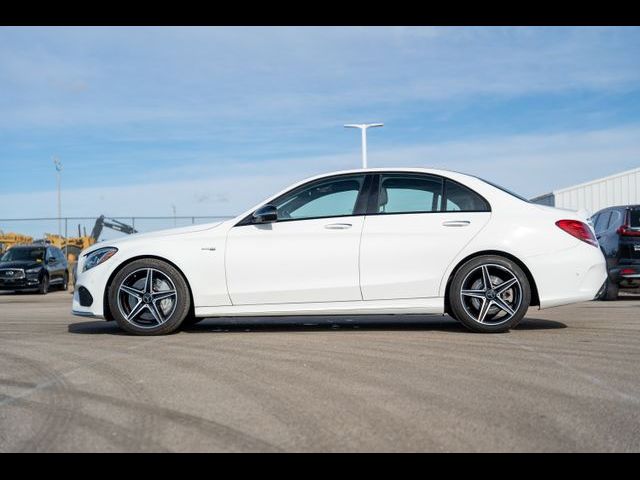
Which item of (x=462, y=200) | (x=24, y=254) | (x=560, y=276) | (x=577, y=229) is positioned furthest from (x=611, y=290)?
(x=24, y=254)

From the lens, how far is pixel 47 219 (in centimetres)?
2986

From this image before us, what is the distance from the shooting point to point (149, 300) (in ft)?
23.5

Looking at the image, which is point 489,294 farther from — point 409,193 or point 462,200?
point 409,193

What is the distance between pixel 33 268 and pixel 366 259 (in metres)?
15.5

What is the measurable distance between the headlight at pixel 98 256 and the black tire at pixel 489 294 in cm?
343

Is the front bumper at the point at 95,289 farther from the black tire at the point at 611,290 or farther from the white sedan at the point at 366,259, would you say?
the black tire at the point at 611,290

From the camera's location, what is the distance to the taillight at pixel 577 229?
6.96m

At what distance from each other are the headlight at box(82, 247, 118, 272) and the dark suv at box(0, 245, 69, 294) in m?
13.4

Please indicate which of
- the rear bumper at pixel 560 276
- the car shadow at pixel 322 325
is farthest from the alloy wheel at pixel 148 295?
the rear bumper at pixel 560 276

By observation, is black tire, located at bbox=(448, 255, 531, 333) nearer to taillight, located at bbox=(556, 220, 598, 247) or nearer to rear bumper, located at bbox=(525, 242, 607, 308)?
rear bumper, located at bbox=(525, 242, 607, 308)

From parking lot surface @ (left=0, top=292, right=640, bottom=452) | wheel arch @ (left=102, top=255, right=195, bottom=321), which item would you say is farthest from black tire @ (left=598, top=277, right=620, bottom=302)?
wheel arch @ (left=102, top=255, right=195, bottom=321)

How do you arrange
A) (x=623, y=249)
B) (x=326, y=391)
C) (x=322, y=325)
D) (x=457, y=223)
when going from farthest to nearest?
1. (x=623, y=249)
2. (x=322, y=325)
3. (x=457, y=223)
4. (x=326, y=391)

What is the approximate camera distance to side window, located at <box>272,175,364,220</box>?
23.6 feet
